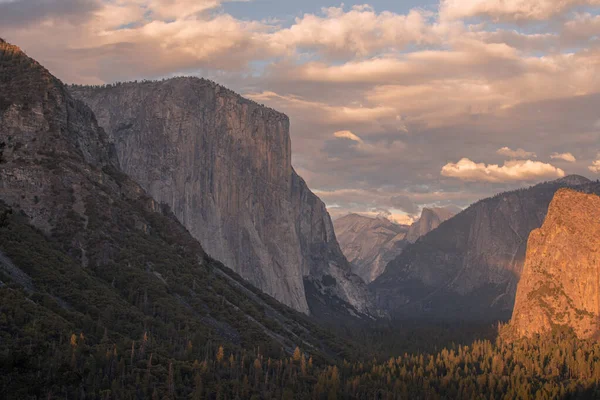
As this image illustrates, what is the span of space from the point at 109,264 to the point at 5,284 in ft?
127

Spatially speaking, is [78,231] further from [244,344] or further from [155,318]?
[244,344]

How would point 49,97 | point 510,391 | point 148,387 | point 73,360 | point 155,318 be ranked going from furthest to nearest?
point 49,97 < point 510,391 < point 155,318 < point 148,387 < point 73,360

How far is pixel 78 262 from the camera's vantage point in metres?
169

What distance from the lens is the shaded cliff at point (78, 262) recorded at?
462 feet

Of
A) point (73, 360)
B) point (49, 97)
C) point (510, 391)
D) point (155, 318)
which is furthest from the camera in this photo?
point (49, 97)

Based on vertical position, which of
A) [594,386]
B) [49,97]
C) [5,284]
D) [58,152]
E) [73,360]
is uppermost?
[49,97]

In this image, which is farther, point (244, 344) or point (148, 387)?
point (244, 344)

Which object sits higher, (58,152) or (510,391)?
(58,152)

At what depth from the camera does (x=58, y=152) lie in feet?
600

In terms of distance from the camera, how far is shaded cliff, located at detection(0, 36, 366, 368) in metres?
141

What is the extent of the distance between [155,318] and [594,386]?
10153 centimetres

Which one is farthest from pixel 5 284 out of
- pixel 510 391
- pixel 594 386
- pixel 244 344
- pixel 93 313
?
pixel 594 386

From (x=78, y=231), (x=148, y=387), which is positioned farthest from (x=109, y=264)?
(x=148, y=387)

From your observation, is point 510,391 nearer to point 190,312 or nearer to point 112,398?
point 190,312
